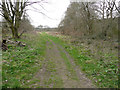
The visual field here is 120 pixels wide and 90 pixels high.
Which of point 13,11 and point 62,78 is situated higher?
point 13,11

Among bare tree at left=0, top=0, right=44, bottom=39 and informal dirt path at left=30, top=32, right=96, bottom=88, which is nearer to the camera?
informal dirt path at left=30, top=32, right=96, bottom=88

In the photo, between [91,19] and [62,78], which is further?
[91,19]

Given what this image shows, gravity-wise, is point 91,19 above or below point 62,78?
above

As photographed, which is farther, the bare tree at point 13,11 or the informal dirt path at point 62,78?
the bare tree at point 13,11

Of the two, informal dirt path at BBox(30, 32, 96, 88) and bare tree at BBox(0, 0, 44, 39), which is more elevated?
bare tree at BBox(0, 0, 44, 39)

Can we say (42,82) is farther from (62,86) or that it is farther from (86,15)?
(86,15)

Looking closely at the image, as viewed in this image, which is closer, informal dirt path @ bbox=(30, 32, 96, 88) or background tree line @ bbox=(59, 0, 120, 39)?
informal dirt path @ bbox=(30, 32, 96, 88)

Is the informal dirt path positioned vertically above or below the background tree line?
below

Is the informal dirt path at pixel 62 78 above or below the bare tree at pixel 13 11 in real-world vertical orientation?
below

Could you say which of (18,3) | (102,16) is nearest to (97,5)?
(102,16)

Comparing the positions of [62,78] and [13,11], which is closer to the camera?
[62,78]

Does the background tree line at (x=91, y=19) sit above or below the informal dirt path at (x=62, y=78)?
above

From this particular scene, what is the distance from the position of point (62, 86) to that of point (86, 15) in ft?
52.3

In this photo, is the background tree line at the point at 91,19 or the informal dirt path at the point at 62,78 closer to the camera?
the informal dirt path at the point at 62,78
